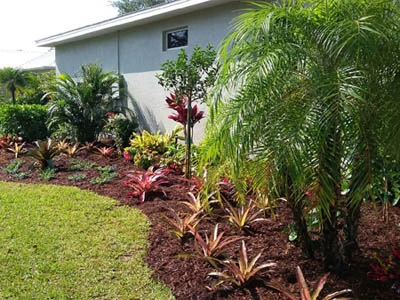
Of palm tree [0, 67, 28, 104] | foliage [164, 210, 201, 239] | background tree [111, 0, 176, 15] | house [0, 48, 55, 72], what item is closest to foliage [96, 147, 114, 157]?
foliage [164, 210, 201, 239]

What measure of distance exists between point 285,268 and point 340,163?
129 centimetres

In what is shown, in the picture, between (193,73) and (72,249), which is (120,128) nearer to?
(193,73)

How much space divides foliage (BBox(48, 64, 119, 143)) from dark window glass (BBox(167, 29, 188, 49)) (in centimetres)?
219

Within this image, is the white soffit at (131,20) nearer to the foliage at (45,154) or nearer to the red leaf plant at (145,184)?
the red leaf plant at (145,184)

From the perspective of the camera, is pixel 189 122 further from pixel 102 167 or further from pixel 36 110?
pixel 36 110

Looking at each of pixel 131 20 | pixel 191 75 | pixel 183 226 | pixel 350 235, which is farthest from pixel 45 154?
pixel 350 235

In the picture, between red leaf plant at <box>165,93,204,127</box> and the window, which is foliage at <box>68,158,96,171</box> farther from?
the window

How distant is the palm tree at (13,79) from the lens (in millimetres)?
18688

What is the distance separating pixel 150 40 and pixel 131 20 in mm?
713

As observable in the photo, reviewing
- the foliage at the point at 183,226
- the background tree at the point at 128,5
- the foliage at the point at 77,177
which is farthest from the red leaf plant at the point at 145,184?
the background tree at the point at 128,5

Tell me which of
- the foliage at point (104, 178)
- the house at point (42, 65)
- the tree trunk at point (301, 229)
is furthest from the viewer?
the house at point (42, 65)

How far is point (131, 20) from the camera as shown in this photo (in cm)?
985

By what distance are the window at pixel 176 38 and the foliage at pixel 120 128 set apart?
2301mm

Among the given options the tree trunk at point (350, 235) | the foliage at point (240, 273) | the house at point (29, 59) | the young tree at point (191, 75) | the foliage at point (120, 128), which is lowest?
the foliage at point (240, 273)
